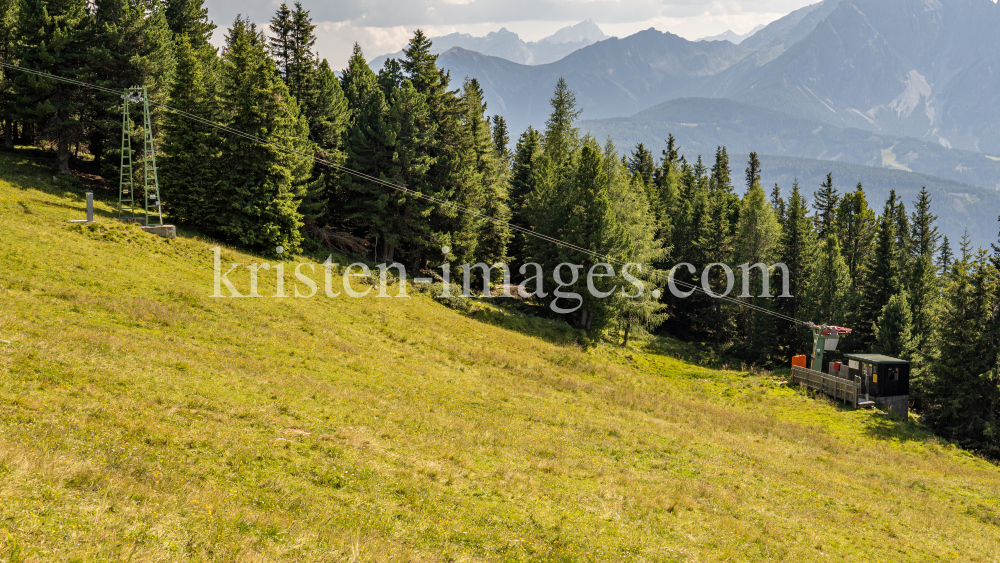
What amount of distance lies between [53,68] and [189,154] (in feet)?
39.5

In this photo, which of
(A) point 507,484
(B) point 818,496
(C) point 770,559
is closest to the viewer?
(C) point 770,559

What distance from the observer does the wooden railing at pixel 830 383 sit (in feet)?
122

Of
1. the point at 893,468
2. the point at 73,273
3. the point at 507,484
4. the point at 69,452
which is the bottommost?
the point at 893,468

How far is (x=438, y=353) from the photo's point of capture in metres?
30.0

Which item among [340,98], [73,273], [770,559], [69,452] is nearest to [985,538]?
[770,559]

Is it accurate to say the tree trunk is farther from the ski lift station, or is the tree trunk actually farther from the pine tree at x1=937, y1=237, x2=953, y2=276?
the pine tree at x1=937, y1=237, x2=953, y2=276

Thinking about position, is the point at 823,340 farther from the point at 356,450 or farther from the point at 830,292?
the point at 356,450

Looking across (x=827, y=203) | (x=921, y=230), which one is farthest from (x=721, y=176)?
(x=921, y=230)

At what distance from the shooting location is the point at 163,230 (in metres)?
33.8

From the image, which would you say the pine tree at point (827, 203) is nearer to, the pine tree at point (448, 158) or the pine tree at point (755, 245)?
the pine tree at point (755, 245)

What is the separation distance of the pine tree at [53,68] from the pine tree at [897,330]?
62451mm

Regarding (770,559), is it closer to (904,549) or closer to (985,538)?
(904,549)

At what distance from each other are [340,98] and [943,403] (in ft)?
170

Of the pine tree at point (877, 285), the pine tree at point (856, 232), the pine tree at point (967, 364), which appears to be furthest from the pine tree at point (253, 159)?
the pine tree at point (856, 232)
